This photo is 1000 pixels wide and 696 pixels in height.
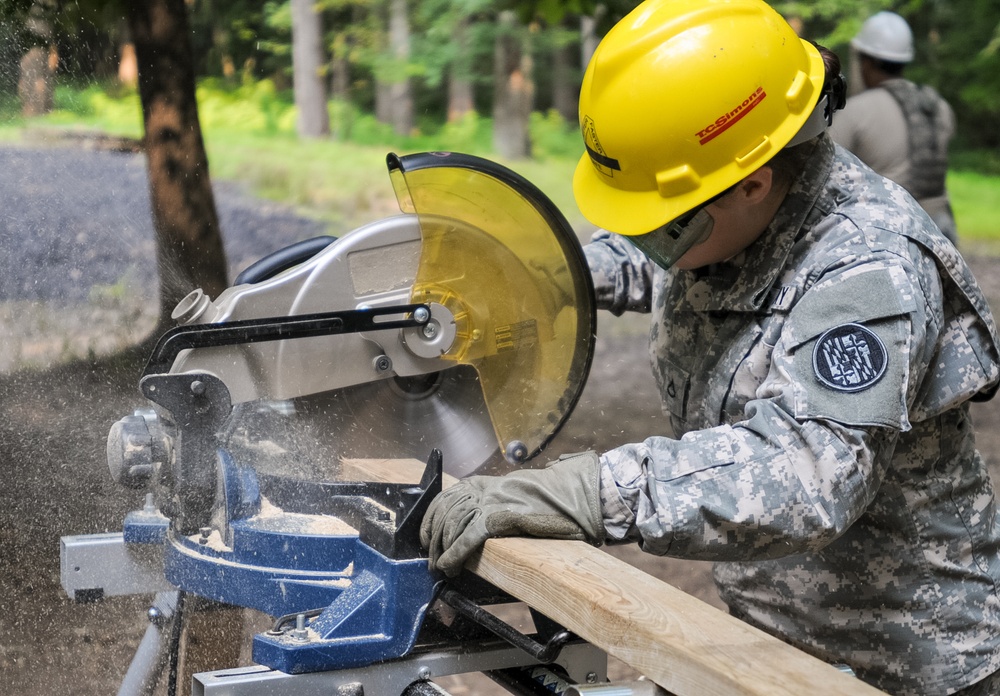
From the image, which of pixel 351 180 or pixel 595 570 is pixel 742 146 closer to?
pixel 595 570

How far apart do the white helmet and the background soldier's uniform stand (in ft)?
0.42

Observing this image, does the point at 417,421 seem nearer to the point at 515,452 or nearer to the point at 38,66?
the point at 515,452

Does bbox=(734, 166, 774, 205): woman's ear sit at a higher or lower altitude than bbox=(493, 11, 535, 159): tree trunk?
higher

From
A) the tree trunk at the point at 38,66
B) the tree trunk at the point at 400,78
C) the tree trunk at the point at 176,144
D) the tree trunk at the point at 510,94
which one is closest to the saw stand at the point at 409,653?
the tree trunk at the point at 176,144

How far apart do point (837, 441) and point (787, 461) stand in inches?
3.2

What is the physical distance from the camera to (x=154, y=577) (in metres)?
2.23

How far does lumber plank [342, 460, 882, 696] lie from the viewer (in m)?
1.36

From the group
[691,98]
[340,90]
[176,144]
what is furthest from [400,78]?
[691,98]

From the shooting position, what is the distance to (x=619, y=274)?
247cm

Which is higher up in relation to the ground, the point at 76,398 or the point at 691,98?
the point at 691,98

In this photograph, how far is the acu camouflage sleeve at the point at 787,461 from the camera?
163cm

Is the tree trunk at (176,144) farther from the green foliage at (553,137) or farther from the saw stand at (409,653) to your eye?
the green foliage at (553,137)

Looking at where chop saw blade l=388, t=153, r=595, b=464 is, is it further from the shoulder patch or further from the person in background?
the person in background

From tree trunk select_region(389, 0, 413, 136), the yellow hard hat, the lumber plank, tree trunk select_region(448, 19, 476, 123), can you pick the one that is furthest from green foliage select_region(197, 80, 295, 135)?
the lumber plank
